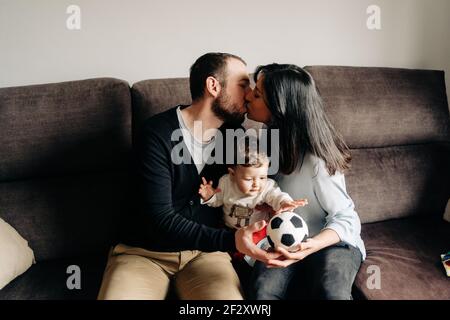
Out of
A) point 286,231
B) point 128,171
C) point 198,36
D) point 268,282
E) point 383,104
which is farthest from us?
point 198,36

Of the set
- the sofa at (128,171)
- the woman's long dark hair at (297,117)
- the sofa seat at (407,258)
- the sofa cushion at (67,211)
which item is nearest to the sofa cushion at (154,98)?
the sofa at (128,171)

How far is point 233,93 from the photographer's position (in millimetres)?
1516

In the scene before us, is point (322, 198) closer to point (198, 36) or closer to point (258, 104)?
point (258, 104)

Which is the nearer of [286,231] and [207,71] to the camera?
[286,231]

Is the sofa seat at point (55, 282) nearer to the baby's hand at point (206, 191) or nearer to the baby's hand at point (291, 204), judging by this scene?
the baby's hand at point (206, 191)

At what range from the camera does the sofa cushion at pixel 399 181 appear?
184 cm

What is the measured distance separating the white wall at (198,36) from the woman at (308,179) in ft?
1.82

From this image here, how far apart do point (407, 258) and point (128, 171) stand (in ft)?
3.70

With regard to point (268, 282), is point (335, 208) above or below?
above

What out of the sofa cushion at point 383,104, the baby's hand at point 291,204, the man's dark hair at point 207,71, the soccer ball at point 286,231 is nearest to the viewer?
the soccer ball at point 286,231

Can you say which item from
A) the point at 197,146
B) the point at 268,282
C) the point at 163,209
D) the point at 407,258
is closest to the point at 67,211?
the point at 163,209

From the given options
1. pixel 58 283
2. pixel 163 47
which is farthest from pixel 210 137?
pixel 58 283

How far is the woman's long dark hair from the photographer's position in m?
1.45

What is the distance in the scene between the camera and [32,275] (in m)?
1.55
